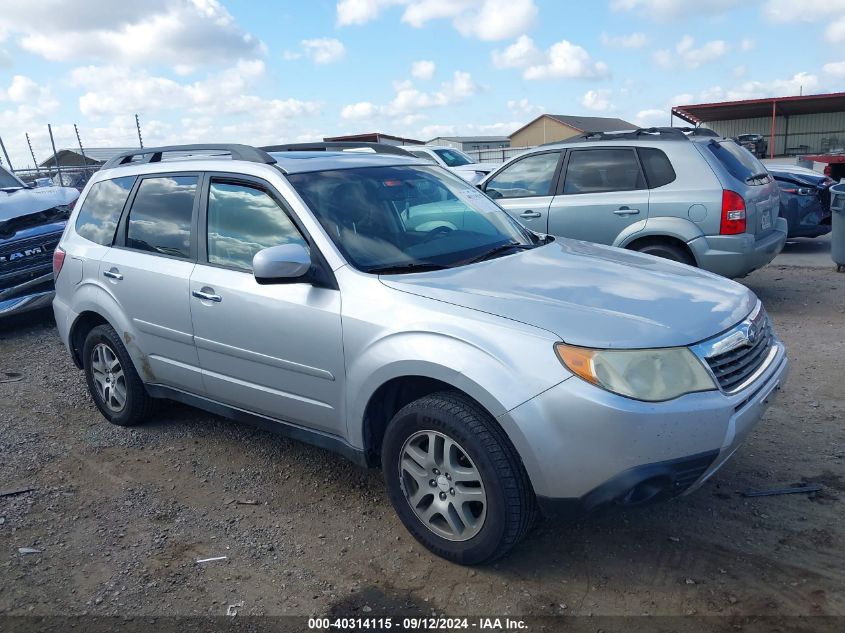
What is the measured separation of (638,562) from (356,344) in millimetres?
1574

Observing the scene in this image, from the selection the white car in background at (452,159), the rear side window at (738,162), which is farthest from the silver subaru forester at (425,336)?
the white car in background at (452,159)

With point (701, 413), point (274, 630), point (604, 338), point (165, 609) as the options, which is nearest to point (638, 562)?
point (701, 413)

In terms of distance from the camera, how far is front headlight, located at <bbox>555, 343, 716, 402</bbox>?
272cm

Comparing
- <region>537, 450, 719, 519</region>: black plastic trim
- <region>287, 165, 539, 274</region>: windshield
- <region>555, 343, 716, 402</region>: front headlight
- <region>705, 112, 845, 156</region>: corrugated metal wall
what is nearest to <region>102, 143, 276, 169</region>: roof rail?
<region>287, 165, 539, 274</region>: windshield

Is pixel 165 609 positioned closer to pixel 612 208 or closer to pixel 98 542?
pixel 98 542

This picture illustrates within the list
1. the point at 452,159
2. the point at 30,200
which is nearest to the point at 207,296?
the point at 30,200

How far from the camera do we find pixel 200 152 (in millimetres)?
Answer: 4578

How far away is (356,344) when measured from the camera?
329 centimetres

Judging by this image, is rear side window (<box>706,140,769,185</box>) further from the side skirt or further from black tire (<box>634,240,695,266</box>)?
the side skirt

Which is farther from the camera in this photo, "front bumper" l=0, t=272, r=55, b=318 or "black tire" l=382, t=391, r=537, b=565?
"front bumper" l=0, t=272, r=55, b=318

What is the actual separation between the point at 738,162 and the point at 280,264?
534 centimetres

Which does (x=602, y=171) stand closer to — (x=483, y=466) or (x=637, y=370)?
(x=637, y=370)

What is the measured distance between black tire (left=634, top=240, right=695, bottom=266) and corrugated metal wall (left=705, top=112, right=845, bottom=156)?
28.4m

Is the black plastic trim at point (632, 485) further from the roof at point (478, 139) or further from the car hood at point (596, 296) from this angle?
the roof at point (478, 139)
